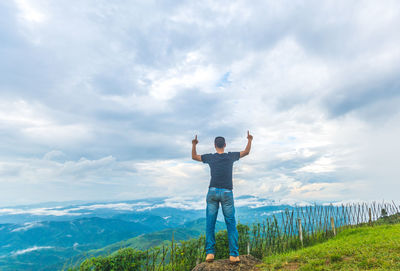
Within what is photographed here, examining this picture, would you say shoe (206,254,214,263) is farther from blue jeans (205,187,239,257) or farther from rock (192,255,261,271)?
blue jeans (205,187,239,257)

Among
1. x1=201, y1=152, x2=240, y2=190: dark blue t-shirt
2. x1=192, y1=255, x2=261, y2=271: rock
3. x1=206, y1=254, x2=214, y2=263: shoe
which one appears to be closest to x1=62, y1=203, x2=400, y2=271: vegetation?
x1=192, y1=255, x2=261, y2=271: rock

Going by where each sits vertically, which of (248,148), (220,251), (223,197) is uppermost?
(248,148)

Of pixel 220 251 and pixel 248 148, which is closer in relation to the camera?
pixel 248 148

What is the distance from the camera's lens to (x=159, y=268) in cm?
684

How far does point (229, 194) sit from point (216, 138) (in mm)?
1423

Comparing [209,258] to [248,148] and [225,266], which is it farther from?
[248,148]

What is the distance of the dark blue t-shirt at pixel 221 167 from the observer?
5523mm

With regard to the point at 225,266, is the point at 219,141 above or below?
above

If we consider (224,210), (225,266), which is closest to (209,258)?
(225,266)

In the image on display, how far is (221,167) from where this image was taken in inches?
221

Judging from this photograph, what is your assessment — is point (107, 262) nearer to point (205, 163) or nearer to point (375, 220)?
point (205, 163)

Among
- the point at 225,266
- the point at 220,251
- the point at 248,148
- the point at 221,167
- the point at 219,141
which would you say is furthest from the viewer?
the point at 220,251

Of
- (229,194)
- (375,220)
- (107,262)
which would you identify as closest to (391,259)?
(229,194)

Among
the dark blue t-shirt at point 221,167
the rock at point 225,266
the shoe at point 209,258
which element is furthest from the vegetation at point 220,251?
the dark blue t-shirt at point 221,167
